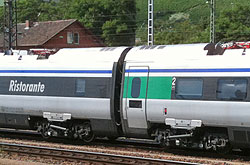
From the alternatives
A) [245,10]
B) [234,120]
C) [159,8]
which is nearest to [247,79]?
[234,120]

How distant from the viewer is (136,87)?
1430 centimetres

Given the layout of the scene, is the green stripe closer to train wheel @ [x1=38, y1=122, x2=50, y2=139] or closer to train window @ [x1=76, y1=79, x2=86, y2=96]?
train window @ [x1=76, y1=79, x2=86, y2=96]

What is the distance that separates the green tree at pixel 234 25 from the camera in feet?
214

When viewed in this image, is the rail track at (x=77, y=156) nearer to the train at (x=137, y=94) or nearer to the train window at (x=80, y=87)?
the train at (x=137, y=94)

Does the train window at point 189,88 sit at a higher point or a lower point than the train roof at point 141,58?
lower

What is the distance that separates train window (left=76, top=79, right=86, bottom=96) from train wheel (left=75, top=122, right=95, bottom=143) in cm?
112

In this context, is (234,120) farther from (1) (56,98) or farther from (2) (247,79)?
(1) (56,98)

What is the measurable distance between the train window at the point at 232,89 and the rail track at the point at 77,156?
2.29 meters

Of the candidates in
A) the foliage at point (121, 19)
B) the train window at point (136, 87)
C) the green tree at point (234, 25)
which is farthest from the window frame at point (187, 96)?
the green tree at point (234, 25)

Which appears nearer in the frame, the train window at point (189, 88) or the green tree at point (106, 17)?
the train window at point (189, 88)

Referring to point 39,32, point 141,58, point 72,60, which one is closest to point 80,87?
point 72,60

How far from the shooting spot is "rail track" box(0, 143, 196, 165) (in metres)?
12.4

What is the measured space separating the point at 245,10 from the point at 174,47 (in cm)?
6047

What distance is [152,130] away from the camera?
47.2 ft
